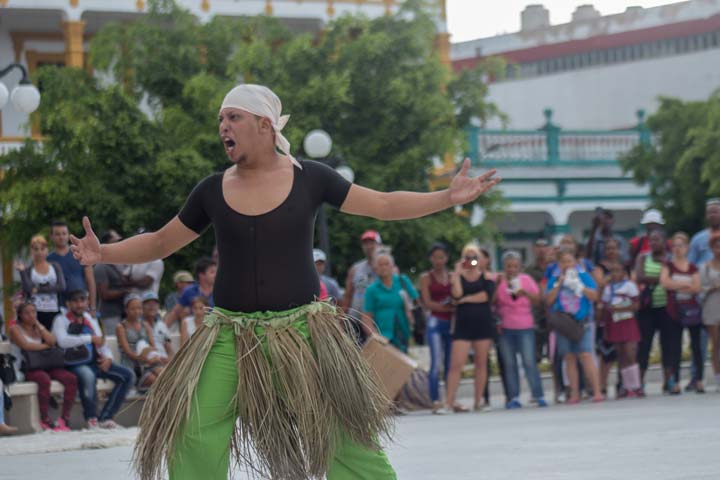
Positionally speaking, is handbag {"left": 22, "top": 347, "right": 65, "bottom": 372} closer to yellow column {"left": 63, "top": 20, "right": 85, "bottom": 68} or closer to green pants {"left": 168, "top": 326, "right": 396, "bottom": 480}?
green pants {"left": 168, "top": 326, "right": 396, "bottom": 480}

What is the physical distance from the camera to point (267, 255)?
6562 mm

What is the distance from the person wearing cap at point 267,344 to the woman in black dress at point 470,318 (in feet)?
32.3

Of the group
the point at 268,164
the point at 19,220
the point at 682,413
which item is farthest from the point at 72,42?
the point at 268,164

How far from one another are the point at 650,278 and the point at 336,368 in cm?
1179

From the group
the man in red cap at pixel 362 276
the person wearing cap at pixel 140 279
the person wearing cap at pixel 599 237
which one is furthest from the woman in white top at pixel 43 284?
the person wearing cap at pixel 599 237

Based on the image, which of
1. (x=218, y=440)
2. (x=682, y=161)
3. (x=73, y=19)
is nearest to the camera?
(x=218, y=440)

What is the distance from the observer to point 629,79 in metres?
57.5

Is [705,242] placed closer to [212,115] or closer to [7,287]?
[212,115]

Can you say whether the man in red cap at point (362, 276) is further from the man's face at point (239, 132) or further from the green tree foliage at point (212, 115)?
the man's face at point (239, 132)

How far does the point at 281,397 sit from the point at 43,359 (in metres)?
8.79

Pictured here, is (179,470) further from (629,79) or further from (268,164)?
(629,79)

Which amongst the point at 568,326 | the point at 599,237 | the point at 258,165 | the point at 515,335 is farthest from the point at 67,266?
the point at 258,165

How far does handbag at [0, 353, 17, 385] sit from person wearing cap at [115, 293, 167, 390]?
1436 mm

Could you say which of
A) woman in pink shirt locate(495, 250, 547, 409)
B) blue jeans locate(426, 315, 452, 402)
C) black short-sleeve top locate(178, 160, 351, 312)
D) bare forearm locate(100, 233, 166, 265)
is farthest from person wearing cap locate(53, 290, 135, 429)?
black short-sleeve top locate(178, 160, 351, 312)
